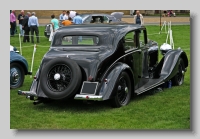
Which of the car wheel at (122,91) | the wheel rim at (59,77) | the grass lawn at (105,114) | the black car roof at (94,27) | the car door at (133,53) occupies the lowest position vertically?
the grass lawn at (105,114)

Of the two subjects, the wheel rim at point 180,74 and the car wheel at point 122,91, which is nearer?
the car wheel at point 122,91

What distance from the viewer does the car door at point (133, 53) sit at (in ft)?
31.1

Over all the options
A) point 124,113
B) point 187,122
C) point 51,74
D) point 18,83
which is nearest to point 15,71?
point 18,83

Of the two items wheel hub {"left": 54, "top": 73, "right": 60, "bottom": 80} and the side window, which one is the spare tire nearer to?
wheel hub {"left": 54, "top": 73, "right": 60, "bottom": 80}

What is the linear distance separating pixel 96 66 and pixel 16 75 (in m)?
2.90

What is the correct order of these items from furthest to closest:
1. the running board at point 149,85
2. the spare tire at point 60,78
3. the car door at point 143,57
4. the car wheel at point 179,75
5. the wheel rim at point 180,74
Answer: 1. the wheel rim at point 180,74
2. the car wheel at point 179,75
3. the car door at point 143,57
4. the running board at point 149,85
5. the spare tire at point 60,78

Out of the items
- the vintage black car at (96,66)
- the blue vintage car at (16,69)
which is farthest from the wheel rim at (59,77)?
the blue vintage car at (16,69)

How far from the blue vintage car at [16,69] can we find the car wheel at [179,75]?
3.43 metres

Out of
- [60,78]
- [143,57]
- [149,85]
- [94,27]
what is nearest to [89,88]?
[60,78]

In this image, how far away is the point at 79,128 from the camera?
312 inches

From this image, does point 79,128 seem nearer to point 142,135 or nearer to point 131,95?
point 142,135

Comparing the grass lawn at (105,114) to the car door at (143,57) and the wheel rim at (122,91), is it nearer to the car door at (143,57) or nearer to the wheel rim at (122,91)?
the wheel rim at (122,91)

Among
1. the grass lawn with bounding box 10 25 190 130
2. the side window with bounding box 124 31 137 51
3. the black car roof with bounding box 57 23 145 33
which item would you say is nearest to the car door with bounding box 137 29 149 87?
the side window with bounding box 124 31 137 51

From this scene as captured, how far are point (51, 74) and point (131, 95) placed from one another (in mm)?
1727
